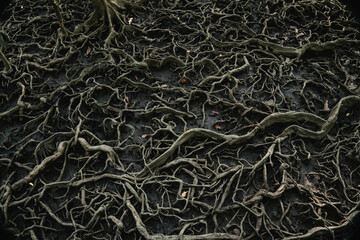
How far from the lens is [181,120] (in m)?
5.11

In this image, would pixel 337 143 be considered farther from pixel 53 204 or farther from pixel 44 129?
pixel 44 129

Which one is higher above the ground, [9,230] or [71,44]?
[71,44]

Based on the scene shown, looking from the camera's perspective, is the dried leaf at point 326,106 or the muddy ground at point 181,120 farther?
the dried leaf at point 326,106

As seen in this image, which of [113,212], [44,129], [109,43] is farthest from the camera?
[109,43]

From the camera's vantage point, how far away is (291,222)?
156 inches

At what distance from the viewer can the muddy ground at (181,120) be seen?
159 inches

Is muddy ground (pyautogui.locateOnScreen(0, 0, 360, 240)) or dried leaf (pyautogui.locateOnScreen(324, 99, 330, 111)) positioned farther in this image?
dried leaf (pyautogui.locateOnScreen(324, 99, 330, 111))

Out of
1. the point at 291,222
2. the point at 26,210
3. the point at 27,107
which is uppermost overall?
the point at 27,107

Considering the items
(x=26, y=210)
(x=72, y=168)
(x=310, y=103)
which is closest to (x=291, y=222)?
(x=310, y=103)

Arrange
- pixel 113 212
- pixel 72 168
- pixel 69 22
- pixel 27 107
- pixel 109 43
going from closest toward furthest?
pixel 113 212 → pixel 72 168 → pixel 27 107 → pixel 109 43 → pixel 69 22

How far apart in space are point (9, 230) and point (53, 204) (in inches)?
23.0

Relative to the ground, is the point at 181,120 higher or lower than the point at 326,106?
higher

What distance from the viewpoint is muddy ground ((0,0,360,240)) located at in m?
4.05

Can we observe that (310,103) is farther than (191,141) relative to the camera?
Yes
